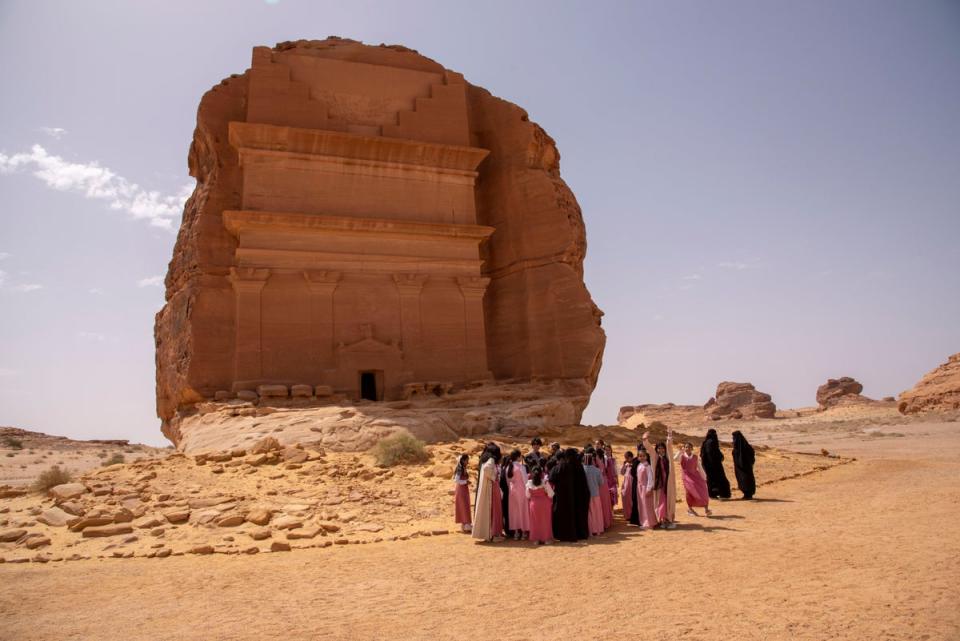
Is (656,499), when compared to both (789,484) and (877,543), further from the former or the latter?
(789,484)

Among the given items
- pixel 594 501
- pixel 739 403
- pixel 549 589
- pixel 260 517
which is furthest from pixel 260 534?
pixel 739 403

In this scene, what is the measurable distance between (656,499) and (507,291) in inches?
621

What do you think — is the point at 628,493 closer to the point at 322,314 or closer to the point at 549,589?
the point at 549,589

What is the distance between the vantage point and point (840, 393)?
194 ft

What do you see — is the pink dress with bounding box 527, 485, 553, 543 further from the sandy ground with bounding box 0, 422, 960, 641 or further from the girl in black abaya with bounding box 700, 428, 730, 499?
the girl in black abaya with bounding box 700, 428, 730, 499

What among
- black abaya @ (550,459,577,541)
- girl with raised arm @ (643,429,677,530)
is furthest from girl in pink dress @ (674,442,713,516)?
black abaya @ (550,459,577,541)

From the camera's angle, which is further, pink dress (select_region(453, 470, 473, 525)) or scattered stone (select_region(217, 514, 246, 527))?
pink dress (select_region(453, 470, 473, 525))

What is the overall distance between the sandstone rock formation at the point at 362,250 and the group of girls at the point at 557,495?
848cm

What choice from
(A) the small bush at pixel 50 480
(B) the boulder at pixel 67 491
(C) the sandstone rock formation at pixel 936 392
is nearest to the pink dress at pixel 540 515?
(B) the boulder at pixel 67 491

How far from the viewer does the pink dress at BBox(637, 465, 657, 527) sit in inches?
408

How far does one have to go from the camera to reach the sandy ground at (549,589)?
552 centimetres

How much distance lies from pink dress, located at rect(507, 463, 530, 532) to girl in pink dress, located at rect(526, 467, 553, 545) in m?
0.25

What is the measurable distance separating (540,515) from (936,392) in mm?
39552

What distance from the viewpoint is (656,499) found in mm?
10477
